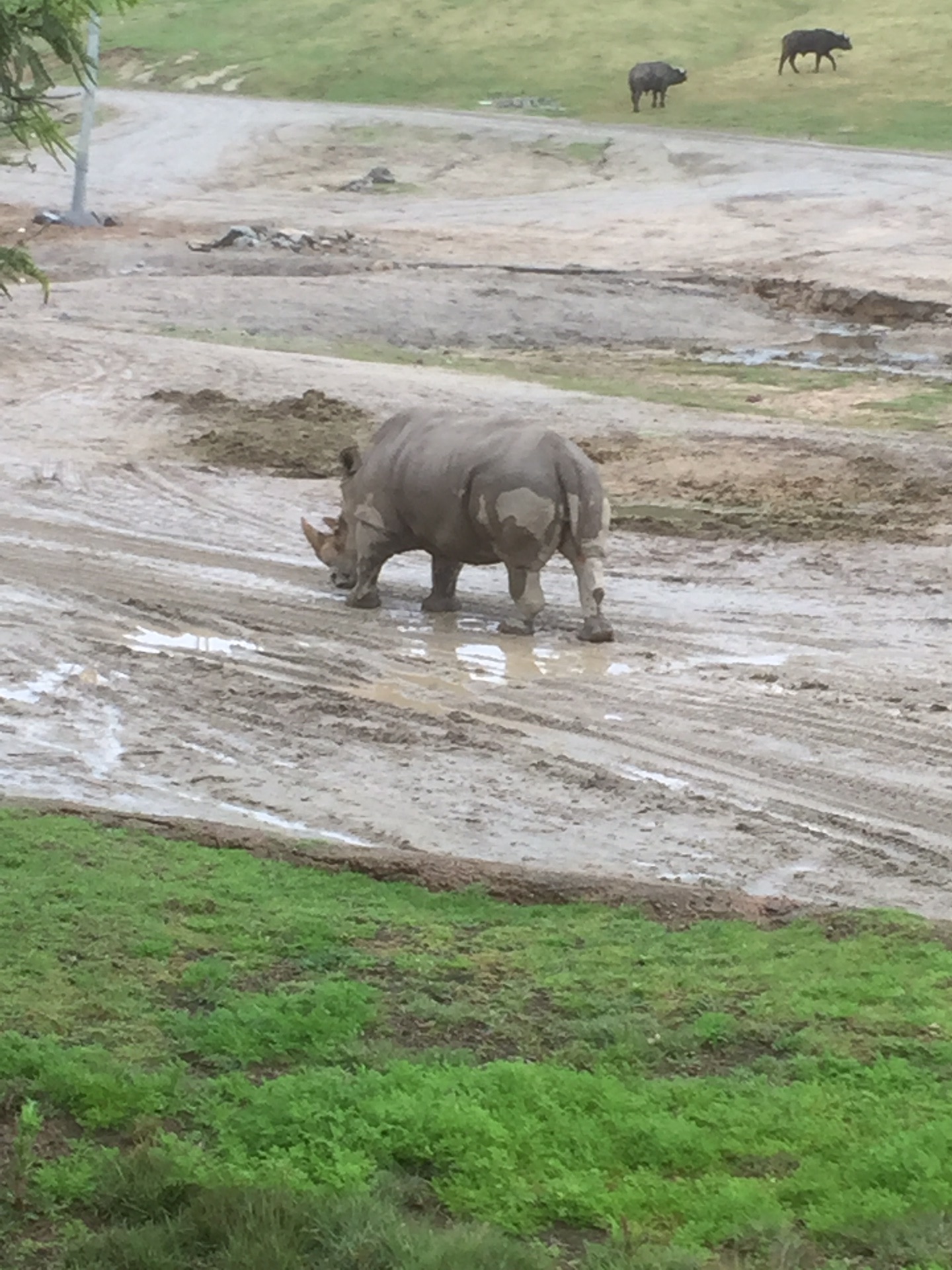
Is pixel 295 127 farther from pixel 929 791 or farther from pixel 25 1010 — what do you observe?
pixel 25 1010

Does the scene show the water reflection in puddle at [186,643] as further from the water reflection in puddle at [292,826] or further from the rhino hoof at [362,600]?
the water reflection in puddle at [292,826]

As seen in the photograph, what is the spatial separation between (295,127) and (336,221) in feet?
43.2

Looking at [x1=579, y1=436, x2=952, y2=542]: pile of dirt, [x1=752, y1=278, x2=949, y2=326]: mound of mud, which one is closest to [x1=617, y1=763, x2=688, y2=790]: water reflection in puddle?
[x1=579, y1=436, x2=952, y2=542]: pile of dirt

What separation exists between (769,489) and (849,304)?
1192cm

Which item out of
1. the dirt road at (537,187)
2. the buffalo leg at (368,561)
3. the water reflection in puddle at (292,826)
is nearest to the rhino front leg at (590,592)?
the buffalo leg at (368,561)

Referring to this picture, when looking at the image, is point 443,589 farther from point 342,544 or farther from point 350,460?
point 350,460

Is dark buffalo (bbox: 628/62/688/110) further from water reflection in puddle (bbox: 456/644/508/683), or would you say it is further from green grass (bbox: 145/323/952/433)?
water reflection in puddle (bbox: 456/644/508/683)

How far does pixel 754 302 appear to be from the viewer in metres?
29.1

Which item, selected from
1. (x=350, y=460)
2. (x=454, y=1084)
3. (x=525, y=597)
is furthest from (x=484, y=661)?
(x=454, y=1084)

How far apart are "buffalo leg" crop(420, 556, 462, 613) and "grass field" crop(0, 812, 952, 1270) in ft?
21.2

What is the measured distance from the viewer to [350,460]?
14.4 meters

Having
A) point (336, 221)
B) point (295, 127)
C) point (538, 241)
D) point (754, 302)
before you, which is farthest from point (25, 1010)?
point (295, 127)

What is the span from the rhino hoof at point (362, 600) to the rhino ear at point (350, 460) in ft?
3.36

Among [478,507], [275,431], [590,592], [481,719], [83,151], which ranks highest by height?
[83,151]
